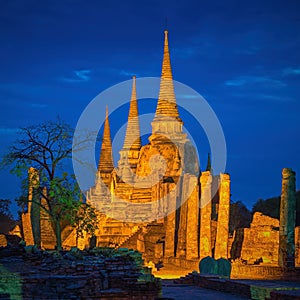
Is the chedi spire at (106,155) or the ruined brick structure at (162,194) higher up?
the chedi spire at (106,155)

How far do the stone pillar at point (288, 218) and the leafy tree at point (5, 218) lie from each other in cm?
2628

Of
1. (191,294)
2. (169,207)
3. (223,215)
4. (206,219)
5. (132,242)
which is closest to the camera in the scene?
(191,294)

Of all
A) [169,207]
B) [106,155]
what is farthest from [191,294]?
[106,155]

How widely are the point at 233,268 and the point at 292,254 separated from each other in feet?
7.48

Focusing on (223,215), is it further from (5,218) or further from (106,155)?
(106,155)

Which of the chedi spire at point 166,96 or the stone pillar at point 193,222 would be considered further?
the chedi spire at point 166,96

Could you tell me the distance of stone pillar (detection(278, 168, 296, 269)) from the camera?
19531 millimetres

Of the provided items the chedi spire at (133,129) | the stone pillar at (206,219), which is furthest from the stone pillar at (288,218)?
the chedi spire at (133,129)

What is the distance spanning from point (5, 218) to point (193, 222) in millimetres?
22804

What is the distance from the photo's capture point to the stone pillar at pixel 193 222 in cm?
2608

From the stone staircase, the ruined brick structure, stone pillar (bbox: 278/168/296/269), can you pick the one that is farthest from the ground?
the stone staircase

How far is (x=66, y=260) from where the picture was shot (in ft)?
45.1

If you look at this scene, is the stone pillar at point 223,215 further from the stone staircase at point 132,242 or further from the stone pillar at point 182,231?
the stone staircase at point 132,242

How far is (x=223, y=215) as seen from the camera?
2383 cm
